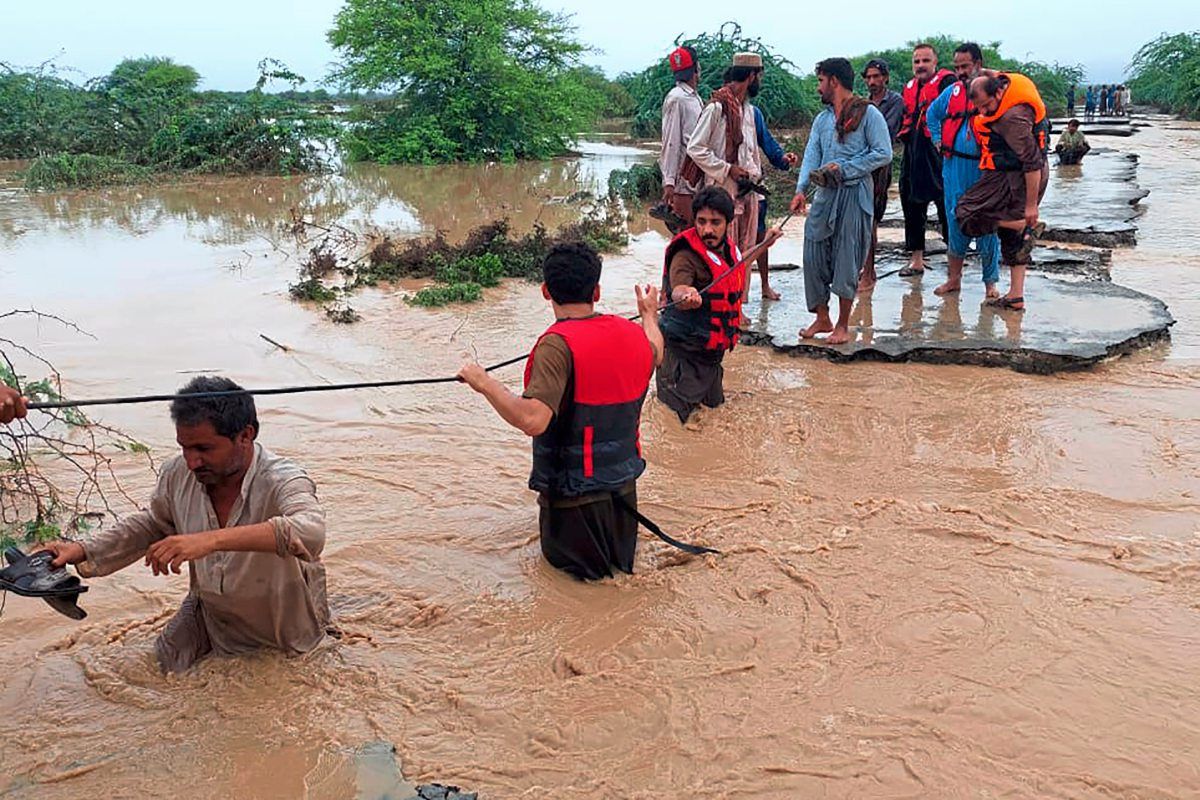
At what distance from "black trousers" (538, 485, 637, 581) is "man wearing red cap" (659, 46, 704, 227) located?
3695 millimetres

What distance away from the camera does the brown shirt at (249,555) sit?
294 centimetres

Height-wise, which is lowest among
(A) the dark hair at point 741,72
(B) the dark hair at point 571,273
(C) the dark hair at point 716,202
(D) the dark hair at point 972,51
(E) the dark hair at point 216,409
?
(E) the dark hair at point 216,409

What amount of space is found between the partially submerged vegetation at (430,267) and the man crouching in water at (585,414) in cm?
479

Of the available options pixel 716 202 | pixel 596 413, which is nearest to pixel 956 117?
pixel 716 202

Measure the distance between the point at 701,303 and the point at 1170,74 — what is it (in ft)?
134

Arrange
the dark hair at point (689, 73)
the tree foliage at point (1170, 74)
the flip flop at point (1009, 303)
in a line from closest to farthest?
the dark hair at point (689, 73), the flip flop at point (1009, 303), the tree foliage at point (1170, 74)

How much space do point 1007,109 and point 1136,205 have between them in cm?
760

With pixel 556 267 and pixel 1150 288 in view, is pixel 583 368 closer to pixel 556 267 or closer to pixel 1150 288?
pixel 556 267

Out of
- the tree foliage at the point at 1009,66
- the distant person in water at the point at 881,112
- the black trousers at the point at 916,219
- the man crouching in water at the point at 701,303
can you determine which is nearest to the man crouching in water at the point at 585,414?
the man crouching in water at the point at 701,303

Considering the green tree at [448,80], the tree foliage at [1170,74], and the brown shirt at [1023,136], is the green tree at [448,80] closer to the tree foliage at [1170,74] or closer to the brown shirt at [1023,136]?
the brown shirt at [1023,136]

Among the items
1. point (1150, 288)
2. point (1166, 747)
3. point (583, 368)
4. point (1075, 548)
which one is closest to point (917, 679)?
point (1166, 747)

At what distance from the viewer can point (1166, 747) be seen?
2865mm

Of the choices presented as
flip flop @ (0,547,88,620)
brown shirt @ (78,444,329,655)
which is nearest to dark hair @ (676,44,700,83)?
brown shirt @ (78,444,329,655)

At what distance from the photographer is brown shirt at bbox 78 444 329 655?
9.63ft
